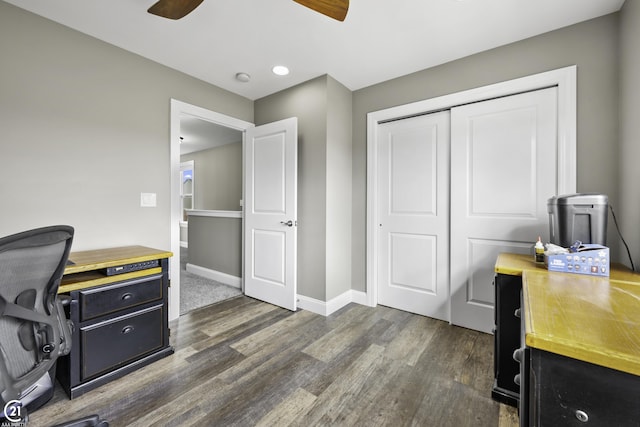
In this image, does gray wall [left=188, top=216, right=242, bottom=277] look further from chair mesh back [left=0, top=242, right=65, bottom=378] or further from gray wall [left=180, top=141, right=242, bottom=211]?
chair mesh back [left=0, top=242, right=65, bottom=378]

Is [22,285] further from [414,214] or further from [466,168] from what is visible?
[466,168]

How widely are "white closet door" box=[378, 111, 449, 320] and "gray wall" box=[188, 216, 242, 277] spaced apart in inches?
76.6

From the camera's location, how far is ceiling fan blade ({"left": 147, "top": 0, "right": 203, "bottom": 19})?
5.06 ft

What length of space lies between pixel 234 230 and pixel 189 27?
240cm

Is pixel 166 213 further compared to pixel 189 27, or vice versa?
pixel 166 213

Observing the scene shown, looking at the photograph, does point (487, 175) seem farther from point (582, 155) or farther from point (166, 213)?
point (166, 213)

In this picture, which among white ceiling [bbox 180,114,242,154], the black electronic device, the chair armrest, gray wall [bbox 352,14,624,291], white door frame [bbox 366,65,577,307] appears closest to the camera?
the chair armrest

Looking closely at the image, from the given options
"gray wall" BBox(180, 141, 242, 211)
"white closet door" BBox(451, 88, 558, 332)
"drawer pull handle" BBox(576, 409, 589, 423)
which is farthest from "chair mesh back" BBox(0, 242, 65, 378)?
"gray wall" BBox(180, 141, 242, 211)

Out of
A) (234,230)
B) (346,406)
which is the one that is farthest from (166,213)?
(346,406)

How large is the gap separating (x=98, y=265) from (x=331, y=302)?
197cm

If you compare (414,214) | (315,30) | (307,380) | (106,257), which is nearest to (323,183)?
(414,214)

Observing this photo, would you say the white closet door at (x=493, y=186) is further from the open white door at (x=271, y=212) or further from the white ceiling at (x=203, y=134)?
the white ceiling at (x=203, y=134)

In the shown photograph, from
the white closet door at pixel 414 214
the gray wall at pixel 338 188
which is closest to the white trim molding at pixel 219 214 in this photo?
the gray wall at pixel 338 188

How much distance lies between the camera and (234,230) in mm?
3807
